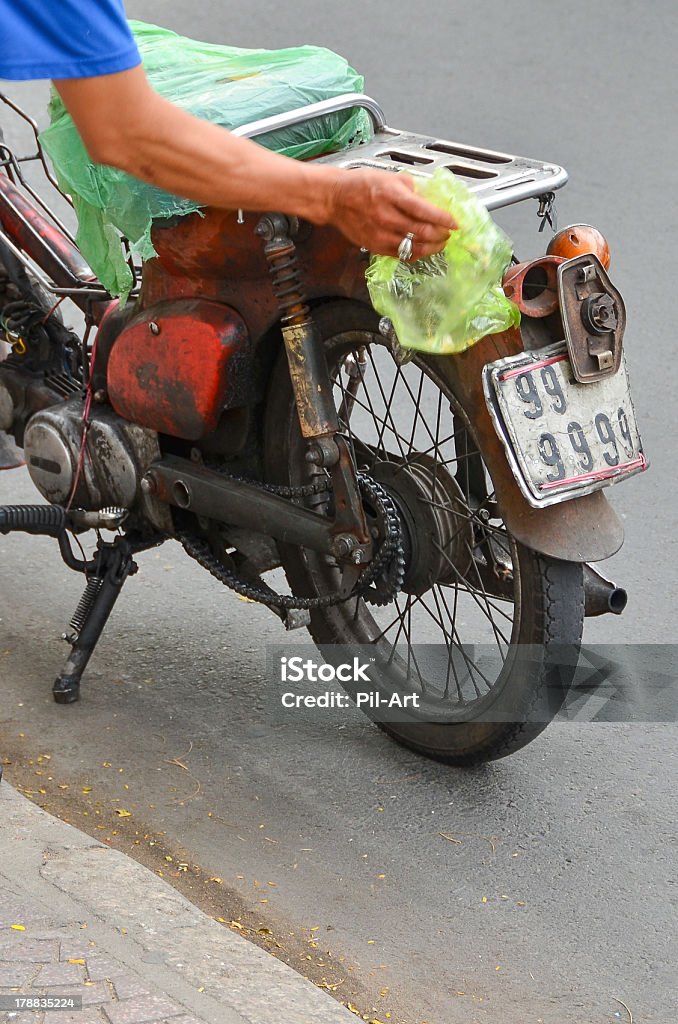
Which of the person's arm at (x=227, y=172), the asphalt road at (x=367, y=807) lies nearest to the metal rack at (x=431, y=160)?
the person's arm at (x=227, y=172)

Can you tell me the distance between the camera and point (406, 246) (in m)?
2.57

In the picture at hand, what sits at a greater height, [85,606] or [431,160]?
[431,160]

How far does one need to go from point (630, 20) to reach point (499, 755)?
7303 mm

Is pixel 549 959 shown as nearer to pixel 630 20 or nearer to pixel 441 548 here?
pixel 441 548

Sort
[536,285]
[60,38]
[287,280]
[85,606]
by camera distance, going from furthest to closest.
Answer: [85,606] → [287,280] → [536,285] → [60,38]

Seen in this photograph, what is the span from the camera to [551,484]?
2.77m

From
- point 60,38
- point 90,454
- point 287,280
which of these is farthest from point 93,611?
point 60,38

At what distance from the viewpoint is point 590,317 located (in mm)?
2785

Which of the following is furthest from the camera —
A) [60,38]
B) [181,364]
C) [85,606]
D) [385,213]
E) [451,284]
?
[85,606]

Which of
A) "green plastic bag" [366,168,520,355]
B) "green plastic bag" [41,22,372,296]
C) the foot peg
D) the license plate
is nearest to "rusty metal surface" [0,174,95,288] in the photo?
"green plastic bag" [41,22,372,296]

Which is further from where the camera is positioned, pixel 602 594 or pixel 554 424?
pixel 602 594

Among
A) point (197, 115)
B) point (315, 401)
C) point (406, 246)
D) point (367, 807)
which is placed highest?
point (197, 115)

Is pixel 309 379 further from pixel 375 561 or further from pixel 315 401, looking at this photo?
pixel 375 561

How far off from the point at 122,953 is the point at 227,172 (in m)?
1.37
